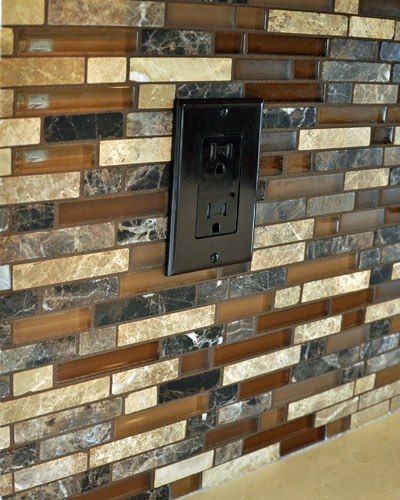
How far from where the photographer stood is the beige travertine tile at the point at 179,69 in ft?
3.85

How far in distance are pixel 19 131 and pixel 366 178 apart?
2.46 feet

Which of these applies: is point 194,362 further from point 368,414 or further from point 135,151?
point 368,414

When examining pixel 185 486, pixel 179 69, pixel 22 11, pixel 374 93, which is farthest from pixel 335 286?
pixel 22 11

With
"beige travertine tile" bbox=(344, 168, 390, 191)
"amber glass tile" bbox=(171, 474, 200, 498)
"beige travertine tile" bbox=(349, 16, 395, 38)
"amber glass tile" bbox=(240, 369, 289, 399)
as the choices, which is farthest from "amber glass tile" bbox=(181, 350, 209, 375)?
"beige travertine tile" bbox=(349, 16, 395, 38)

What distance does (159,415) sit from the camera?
4.54 ft

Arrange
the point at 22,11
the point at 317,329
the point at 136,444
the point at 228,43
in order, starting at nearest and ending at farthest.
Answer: the point at 22,11 < the point at 228,43 < the point at 136,444 < the point at 317,329

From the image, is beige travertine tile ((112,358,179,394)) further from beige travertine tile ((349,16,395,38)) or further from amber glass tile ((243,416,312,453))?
beige travertine tile ((349,16,395,38))

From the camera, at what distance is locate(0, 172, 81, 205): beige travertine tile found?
1.10 m

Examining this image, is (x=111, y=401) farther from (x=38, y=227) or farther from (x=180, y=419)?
(x=38, y=227)

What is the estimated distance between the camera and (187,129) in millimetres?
1232

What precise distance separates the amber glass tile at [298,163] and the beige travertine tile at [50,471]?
61 cm

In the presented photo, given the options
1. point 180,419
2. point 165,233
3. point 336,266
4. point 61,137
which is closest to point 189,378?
point 180,419

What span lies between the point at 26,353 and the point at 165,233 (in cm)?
29

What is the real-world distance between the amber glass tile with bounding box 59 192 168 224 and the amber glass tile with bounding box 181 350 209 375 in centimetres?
28
